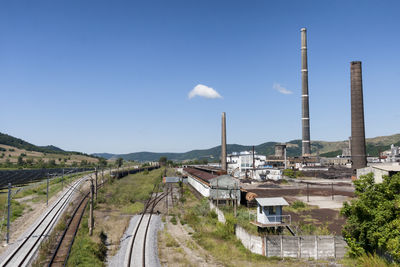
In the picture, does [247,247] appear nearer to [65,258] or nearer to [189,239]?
[189,239]

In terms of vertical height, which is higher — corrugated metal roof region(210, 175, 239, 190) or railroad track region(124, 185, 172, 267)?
corrugated metal roof region(210, 175, 239, 190)

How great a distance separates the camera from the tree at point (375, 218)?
52.1 ft

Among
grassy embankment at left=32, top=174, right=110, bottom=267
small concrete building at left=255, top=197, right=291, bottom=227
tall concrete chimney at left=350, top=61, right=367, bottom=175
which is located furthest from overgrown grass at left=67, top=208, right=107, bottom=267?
tall concrete chimney at left=350, top=61, right=367, bottom=175

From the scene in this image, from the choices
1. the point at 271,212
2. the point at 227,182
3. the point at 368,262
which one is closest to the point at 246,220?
the point at 271,212

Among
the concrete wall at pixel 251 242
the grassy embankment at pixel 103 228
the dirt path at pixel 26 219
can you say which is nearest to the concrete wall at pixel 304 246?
the concrete wall at pixel 251 242

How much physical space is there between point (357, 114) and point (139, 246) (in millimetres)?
56753

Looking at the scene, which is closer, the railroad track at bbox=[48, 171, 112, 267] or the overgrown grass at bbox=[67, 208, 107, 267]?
the overgrown grass at bbox=[67, 208, 107, 267]

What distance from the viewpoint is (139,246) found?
22.8 meters

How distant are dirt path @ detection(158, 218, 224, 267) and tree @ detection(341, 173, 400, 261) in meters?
9.10

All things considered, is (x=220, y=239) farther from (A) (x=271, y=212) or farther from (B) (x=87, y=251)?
(B) (x=87, y=251)

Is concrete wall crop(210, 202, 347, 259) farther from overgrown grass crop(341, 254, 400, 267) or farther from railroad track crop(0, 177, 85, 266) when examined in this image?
railroad track crop(0, 177, 85, 266)

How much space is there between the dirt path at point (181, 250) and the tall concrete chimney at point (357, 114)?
49618 millimetres

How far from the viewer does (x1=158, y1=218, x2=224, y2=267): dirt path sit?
19.7 metres

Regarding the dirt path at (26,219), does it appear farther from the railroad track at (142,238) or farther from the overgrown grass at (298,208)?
the overgrown grass at (298,208)
